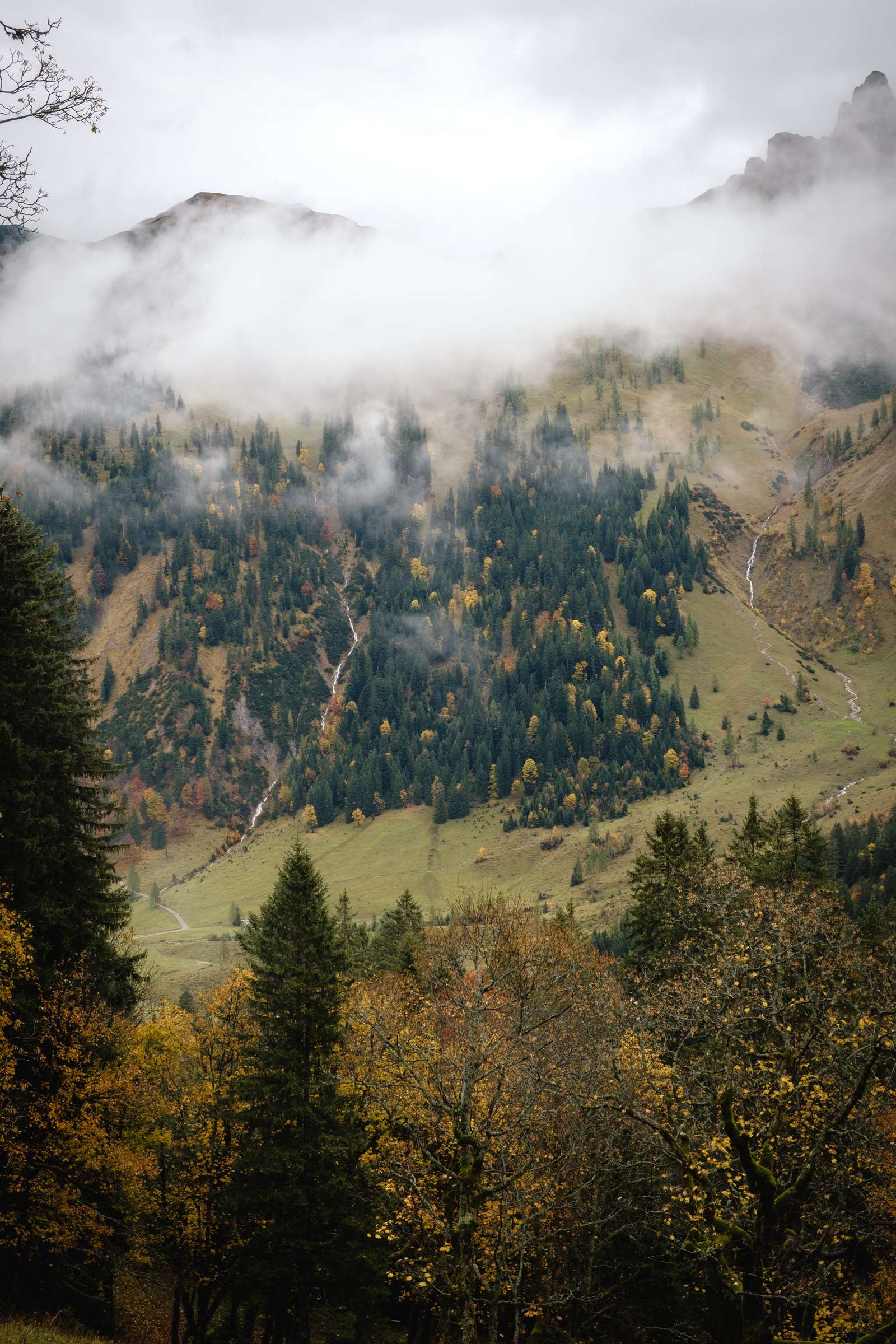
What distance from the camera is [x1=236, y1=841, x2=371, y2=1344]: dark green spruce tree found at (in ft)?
108

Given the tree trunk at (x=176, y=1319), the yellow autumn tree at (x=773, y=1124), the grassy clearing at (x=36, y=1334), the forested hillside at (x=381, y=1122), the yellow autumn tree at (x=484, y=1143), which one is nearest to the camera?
the yellow autumn tree at (x=773, y=1124)

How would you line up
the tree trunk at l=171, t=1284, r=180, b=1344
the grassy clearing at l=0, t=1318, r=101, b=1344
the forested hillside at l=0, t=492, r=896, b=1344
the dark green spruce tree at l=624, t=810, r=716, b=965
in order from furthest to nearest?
1. the dark green spruce tree at l=624, t=810, r=716, b=965
2. the tree trunk at l=171, t=1284, r=180, b=1344
3. the forested hillside at l=0, t=492, r=896, b=1344
4. the grassy clearing at l=0, t=1318, r=101, b=1344

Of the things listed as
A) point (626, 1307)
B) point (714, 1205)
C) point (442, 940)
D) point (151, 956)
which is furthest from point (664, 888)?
point (151, 956)

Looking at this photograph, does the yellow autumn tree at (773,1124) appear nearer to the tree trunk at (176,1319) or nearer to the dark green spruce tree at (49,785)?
the tree trunk at (176,1319)

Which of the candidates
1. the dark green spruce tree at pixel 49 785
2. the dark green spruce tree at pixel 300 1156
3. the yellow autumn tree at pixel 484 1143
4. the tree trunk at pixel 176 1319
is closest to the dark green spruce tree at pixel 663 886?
the yellow autumn tree at pixel 484 1143

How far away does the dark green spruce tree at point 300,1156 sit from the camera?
3288 cm

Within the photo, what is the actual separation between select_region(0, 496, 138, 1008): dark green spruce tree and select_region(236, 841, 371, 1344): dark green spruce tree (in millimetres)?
7667

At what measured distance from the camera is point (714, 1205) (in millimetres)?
19891

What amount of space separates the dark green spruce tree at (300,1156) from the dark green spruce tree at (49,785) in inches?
302

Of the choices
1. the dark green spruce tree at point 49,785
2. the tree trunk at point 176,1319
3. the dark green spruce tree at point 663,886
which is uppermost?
the dark green spruce tree at point 49,785

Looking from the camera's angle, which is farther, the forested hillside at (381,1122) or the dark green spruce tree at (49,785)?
the dark green spruce tree at (49,785)

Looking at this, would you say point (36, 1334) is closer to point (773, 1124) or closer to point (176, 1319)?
point (176, 1319)

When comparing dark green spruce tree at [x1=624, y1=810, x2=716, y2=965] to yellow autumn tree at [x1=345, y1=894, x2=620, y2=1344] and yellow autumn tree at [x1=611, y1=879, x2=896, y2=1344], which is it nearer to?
yellow autumn tree at [x1=345, y1=894, x2=620, y2=1344]

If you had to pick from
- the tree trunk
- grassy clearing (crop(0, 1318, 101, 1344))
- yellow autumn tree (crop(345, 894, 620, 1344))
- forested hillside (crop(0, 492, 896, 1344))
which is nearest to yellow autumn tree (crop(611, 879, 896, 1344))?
forested hillside (crop(0, 492, 896, 1344))
